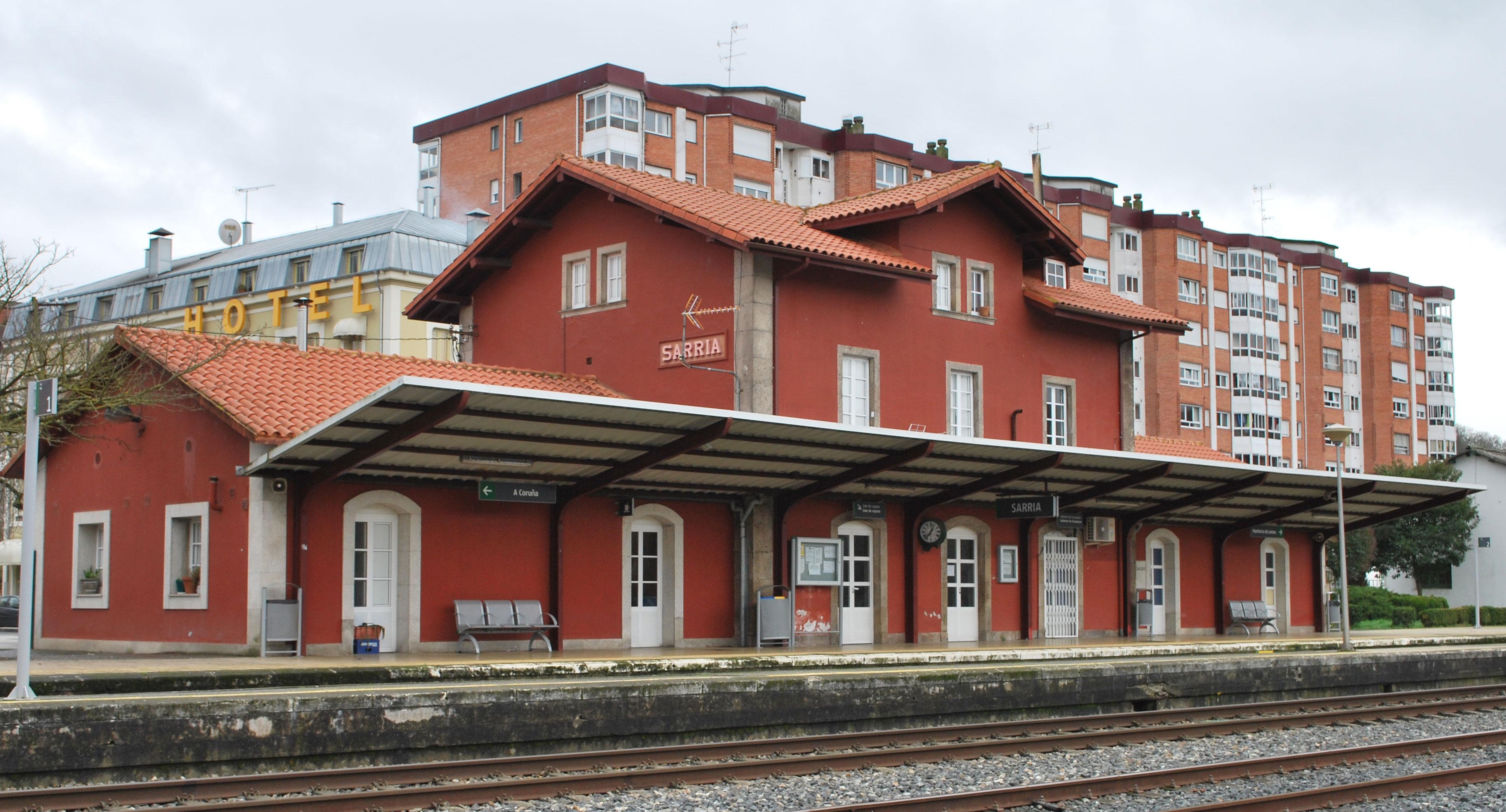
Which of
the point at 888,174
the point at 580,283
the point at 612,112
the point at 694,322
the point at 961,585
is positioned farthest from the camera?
A: the point at 888,174

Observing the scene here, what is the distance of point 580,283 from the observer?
24797mm

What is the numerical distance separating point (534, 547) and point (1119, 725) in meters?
7.50

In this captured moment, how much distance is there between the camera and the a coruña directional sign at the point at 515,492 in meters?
17.9

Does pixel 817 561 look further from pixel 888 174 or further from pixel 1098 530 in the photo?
pixel 888 174

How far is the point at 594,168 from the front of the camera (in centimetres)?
2397

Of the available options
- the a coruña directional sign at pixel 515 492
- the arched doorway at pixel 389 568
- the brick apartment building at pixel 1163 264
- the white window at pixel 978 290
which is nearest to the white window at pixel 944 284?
the white window at pixel 978 290

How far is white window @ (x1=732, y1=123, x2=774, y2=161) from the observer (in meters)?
56.7

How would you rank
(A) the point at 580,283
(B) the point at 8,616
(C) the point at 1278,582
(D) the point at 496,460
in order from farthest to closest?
(B) the point at 8,616 < (C) the point at 1278,582 < (A) the point at 580,283 < (D) the point at 496,460

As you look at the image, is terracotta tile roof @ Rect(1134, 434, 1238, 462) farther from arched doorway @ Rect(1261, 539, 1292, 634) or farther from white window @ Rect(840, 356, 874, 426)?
white window @ Rect(840, 356, 874, 426)

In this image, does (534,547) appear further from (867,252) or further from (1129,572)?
(1129,572)

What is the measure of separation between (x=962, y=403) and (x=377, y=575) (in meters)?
10.5

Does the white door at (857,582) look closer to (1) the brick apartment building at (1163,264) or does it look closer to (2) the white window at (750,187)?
(1) the brick apartment building at (1163,264)

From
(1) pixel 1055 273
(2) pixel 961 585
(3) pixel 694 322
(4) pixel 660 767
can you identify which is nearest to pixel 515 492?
(3) pixel 694 322

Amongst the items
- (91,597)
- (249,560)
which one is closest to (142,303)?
(91,597)
